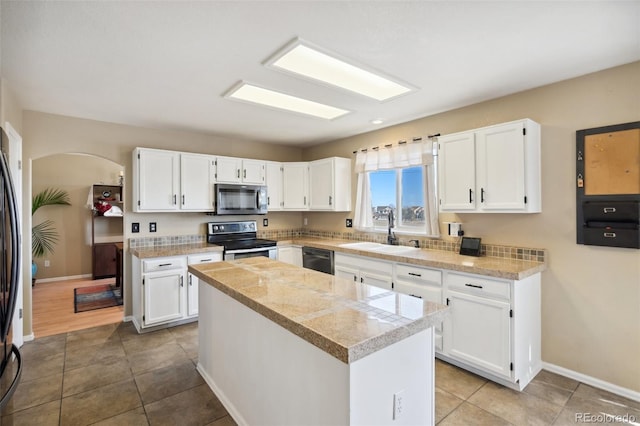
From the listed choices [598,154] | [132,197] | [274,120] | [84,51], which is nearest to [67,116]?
[132,197]

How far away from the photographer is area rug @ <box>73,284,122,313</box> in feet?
14.6

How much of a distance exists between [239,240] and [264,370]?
2.98m

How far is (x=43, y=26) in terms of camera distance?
1754 millimetres

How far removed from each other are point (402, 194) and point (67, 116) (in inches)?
155

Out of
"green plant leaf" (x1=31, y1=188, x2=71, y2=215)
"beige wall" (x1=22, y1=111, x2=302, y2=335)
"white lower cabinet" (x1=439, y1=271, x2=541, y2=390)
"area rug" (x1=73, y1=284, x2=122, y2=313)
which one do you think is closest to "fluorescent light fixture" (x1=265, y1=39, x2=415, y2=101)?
"white lower cabinet" (x1=439, y1=271, x2=541, y2=390)

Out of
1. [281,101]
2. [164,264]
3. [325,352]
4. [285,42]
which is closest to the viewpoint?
[325,352]

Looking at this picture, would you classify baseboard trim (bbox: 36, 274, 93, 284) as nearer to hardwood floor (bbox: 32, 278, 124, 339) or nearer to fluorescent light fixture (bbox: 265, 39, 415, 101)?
hardwood floor (bbox: 32, 278, 124, 339)

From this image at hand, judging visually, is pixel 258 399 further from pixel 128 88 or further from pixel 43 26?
pixel 128 88

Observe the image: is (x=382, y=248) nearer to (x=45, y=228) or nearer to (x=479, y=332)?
(x=479, y=332)

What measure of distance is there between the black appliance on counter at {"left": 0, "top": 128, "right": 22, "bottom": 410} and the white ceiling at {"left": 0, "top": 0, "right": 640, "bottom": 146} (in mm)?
974

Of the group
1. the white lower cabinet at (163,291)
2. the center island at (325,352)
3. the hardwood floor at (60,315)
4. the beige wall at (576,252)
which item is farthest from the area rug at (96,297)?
the beige wall at (576,252)

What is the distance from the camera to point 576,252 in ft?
8.15

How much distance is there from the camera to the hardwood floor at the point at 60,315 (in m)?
3.65

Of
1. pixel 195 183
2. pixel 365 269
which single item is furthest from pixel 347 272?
pixel 195 183
